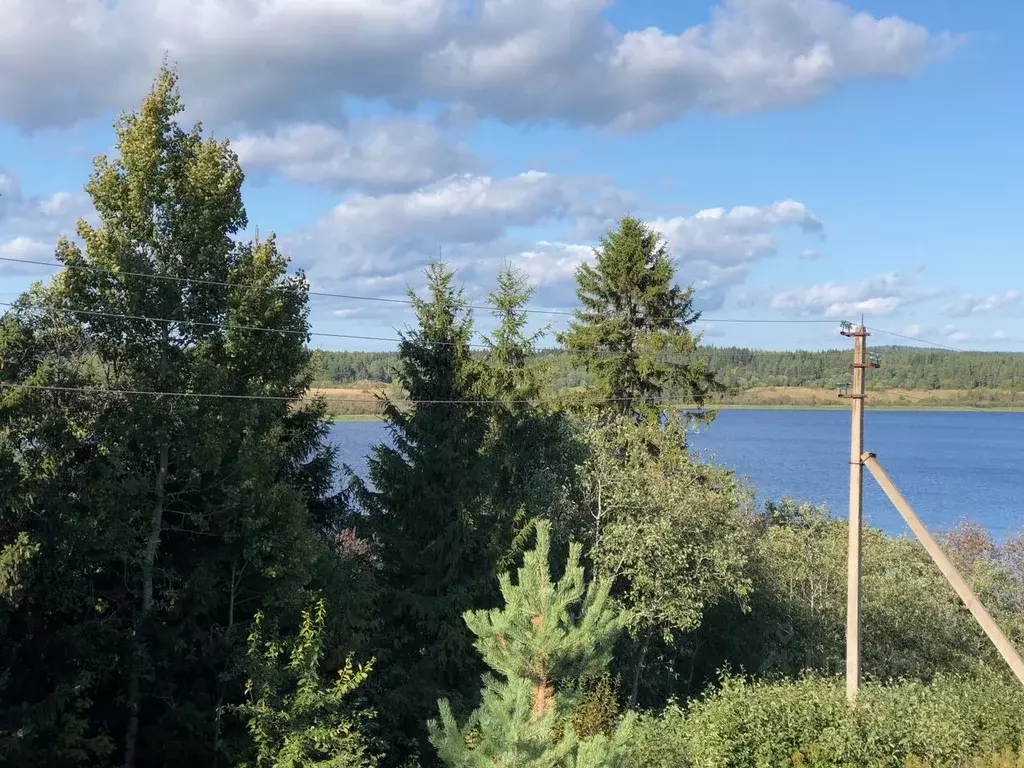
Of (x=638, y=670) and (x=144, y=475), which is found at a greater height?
(x=144, y=475)

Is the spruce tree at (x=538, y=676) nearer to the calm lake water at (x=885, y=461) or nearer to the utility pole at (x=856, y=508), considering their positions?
the utility pole at (x=856, y=508)

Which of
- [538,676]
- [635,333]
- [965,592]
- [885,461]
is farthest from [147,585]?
[885,461]

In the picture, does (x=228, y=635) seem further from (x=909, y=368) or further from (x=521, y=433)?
(x=909, y=368)

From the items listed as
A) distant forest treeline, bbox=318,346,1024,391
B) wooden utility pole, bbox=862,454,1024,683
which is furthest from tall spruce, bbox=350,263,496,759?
distant forest treeline, bbox=318,346,1024,391

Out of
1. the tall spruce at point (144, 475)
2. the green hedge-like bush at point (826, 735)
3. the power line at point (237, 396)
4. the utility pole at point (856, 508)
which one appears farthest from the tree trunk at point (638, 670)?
the tall spruce at point (144, 475)

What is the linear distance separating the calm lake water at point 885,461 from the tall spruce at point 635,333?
1854 millimetres

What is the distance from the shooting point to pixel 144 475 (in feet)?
48.1

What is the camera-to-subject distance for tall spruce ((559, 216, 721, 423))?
26016mm

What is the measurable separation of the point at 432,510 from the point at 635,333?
10542 millimetres

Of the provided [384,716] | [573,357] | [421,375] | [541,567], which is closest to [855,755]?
[541,567]

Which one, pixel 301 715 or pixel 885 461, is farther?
pixel 885 461

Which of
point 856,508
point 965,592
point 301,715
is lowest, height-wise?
point 301,715

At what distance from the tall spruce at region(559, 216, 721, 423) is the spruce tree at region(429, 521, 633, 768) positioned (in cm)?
1742

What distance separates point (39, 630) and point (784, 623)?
17887mm
